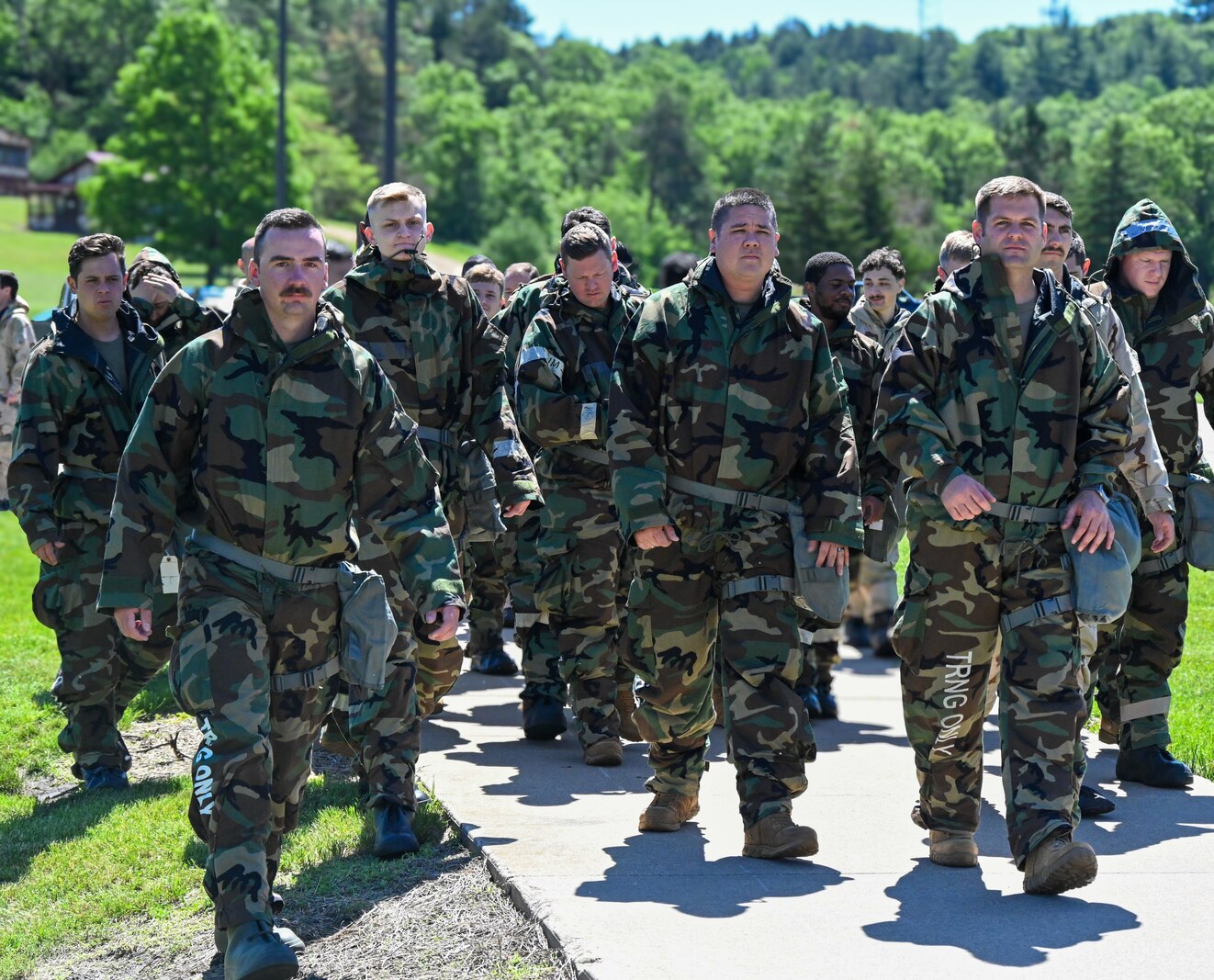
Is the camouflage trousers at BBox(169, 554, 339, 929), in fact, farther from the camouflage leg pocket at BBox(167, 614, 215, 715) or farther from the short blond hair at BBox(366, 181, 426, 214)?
the short blond hair at BBox(366, 181, 426, 214)

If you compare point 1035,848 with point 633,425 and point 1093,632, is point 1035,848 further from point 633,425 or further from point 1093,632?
point 633,425

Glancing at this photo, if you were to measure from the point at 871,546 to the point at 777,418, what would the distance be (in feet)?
7.99

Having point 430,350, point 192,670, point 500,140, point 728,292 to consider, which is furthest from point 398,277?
point 500,140

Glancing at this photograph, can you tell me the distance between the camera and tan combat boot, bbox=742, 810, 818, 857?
638 cm

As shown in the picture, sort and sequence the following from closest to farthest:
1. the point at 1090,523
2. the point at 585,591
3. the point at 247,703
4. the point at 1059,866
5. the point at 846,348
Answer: the point at 247,703, the point at 1059,866, the point at 1090,523, the point at 585,591, the point at 846,348

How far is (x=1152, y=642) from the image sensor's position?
8.03 meters

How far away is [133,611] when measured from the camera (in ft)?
18.4

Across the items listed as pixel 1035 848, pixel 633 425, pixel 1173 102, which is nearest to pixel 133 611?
pixel 633 425

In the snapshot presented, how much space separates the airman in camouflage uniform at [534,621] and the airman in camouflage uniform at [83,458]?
6.09ft

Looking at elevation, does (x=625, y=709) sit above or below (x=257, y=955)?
below

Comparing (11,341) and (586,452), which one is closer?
(586,452)

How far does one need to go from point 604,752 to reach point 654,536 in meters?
2.12

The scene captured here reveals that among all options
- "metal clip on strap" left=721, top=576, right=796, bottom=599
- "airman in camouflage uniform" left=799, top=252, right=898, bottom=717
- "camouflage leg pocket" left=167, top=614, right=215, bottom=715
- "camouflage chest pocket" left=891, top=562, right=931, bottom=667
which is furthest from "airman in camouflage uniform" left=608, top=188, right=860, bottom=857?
Answer: "airman in camouflage uniform" left=799, top=252, right=898, bottom=717

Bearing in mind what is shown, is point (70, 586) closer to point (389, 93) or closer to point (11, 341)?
point (11, 341)
